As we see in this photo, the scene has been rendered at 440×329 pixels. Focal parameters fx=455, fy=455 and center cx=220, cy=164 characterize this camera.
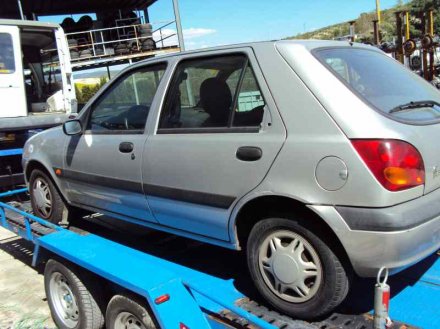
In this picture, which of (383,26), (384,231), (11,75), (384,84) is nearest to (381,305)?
(384,231)

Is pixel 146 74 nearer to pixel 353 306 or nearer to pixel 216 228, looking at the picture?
pixel 216 228

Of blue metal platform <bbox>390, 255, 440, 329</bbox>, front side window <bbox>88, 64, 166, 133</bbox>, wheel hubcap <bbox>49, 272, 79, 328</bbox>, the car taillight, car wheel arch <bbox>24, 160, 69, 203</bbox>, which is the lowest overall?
wheel hubcap <bbox>49, 272, 79, 328</bbox>

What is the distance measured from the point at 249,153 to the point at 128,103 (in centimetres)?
149

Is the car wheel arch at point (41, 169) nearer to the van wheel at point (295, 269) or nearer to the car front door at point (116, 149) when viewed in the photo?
the car front door at point (116, 149)

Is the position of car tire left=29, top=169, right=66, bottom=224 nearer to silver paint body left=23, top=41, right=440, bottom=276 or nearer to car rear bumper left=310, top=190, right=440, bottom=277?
silver paint body left=23, top=41, right=440, bottom=276

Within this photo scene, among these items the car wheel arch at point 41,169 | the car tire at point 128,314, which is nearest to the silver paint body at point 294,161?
the car tire at point 128,314

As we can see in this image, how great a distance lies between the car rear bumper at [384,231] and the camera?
214cm

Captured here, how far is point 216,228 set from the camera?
2842 mm

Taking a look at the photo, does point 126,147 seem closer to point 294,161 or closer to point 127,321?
point 127,321

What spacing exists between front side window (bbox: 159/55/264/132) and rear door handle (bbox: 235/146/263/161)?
0.16m

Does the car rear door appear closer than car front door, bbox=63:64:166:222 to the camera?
No

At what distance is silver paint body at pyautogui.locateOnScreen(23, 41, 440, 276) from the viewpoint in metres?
2.20

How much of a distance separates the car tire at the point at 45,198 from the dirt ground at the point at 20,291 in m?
0.72

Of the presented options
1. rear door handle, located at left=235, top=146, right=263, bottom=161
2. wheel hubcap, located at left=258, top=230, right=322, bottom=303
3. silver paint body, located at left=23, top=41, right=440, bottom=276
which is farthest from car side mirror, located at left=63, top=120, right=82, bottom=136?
wheel hubcap, located at left=258, top=230, right=322, bottom=303
